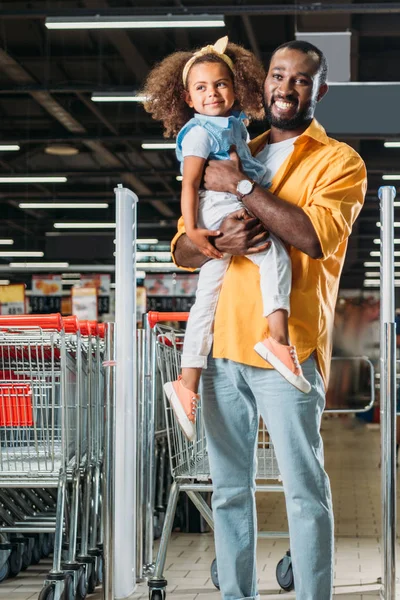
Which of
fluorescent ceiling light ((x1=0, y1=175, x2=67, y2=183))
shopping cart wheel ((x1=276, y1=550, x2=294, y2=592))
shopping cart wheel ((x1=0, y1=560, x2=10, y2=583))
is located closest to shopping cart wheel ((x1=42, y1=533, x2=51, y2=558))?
shopping cart wheel ((x1=0, y1=560, x2=10, y2=583))

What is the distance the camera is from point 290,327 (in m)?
2.47

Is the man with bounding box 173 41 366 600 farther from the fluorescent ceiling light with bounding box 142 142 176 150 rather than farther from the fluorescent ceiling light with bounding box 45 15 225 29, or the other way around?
the fluorescent ceiling light with bounding box 142 142 176 150

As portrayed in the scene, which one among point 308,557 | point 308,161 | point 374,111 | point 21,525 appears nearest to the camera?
point 308,557

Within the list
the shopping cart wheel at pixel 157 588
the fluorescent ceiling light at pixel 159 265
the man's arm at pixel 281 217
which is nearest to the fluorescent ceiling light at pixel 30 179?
the fluorescent ceiling light at pixel 159 265

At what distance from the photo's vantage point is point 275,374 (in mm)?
2424

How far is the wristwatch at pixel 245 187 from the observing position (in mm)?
2398

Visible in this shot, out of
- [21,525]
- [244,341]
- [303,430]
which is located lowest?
[21,525]

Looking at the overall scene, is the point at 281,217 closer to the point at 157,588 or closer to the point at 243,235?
the point at 243,235

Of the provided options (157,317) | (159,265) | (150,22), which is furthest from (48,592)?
(150,22)

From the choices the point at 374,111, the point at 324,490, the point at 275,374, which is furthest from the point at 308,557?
the point at 374,111

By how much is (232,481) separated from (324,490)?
0.80 ft

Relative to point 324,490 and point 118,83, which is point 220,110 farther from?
point 118,83

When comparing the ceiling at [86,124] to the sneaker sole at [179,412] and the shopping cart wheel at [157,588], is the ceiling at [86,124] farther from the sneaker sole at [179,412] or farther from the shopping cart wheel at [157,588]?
the sneaker sole at [179,412]

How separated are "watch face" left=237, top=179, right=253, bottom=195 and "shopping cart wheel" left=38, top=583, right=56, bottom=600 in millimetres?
1974
